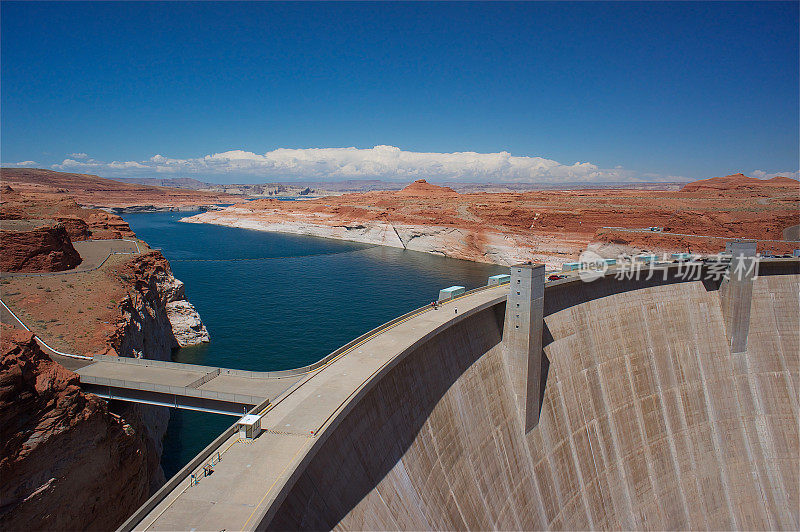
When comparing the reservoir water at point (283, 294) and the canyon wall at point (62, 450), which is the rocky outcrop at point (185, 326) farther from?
the canyon wall at point (62, 450)

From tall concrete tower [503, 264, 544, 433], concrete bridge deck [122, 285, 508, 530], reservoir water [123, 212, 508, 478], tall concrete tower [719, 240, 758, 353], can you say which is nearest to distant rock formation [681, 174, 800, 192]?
reservoir water [123, 212, 508, 478]

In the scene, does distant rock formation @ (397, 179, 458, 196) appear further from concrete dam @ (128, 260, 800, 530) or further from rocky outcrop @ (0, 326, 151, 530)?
rocky outcrop @ (0, 326, 151, 530)

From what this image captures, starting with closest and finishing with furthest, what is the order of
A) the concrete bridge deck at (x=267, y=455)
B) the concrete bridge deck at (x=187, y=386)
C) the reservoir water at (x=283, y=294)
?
the concrete bridge deck at (x=267, y=455) → the concrete bridge deck at (x=187, y=386) → the reservoir water at (x=283, y=294)

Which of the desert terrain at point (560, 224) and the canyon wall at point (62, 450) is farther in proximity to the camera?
the desert terrain at point (560, 224)

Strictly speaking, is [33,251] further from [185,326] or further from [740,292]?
[740,292]

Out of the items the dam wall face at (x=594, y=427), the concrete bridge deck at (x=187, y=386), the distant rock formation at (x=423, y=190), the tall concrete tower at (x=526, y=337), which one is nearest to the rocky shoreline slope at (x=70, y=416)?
the concrete bridge deck at (x=187, y=386)

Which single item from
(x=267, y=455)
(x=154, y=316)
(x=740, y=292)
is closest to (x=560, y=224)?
(x=740, y=292)
